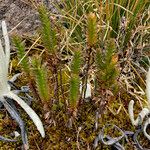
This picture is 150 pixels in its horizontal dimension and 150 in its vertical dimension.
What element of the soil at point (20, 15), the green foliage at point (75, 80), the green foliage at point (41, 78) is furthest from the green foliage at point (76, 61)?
the soil at point (20, 15)

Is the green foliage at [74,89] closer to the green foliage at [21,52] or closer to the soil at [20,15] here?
the green foliage at [21,52]

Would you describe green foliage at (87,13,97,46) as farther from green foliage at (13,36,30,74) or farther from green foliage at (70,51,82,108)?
green foliage at (13,36,30,74)

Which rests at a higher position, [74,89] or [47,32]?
[47,32]

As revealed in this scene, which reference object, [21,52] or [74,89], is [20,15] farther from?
[74,89]

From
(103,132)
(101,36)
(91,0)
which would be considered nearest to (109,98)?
(103,132)

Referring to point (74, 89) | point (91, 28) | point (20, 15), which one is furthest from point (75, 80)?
point (20, 15)
